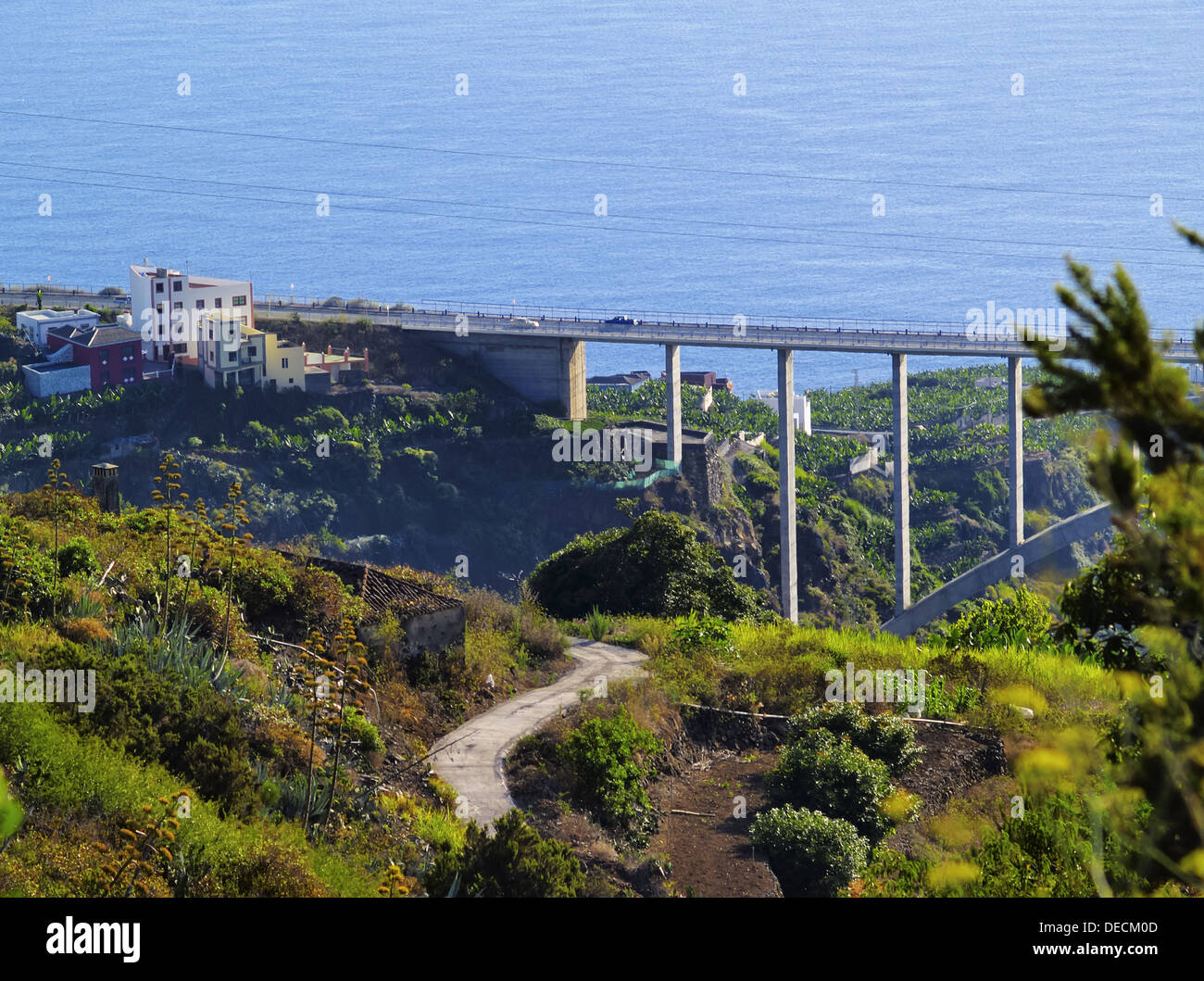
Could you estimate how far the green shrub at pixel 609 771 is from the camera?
25.4 m

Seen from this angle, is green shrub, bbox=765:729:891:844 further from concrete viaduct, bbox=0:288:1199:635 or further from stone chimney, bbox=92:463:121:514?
concrete viaduct, bbox=0:288:1199:635

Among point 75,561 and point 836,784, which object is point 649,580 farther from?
point 75,561

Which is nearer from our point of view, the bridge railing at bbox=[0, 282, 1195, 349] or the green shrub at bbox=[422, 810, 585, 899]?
the green shrub at bbox=[422, 810, 585, 899]

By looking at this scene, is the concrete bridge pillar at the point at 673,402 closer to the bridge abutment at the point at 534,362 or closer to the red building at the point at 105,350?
the bridge abutment at the point at 534,362

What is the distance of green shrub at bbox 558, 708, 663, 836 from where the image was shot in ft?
83.3

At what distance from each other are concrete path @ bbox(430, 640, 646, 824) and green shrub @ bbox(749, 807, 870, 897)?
174 inches

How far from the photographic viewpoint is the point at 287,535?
101 metres

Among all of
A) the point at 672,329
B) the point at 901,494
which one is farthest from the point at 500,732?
the point at 672,329

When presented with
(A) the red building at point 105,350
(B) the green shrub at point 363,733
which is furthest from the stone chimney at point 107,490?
(A) the red building at point 105,350

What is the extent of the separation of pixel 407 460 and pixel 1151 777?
99.6 metres

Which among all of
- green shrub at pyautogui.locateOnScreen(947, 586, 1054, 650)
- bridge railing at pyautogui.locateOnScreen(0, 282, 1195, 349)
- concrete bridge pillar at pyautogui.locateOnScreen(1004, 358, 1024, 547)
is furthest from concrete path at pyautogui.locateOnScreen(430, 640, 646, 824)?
concrete bridge pillar at pyautogui.locateOnScreen(1004, 358, 1024, 547)

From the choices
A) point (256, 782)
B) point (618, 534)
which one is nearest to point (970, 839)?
point (256, 782)

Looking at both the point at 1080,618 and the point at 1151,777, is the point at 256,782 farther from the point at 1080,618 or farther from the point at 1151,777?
the point at 1151,777

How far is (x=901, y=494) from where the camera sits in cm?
9694
